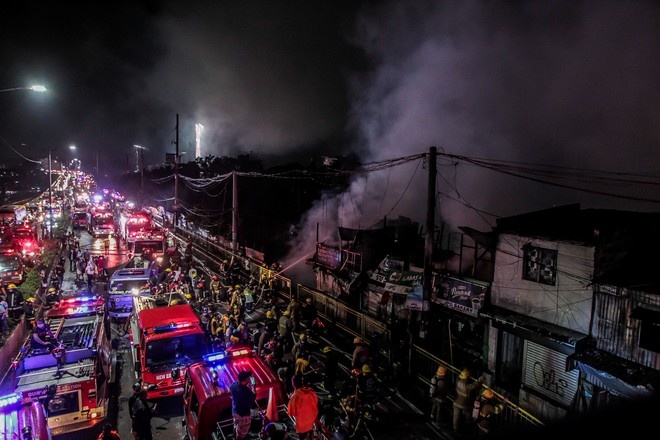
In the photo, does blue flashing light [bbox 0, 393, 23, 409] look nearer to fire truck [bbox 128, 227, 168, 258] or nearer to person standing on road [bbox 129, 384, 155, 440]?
person standing on road [bbox 129, 384, 155, 440]

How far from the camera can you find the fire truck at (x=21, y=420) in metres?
6.69

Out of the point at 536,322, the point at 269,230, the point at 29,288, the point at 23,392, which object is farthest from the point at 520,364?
the point at 269,230

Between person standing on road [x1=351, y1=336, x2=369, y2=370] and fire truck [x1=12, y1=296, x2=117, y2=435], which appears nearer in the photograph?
fire truck [x1=12, y1=296, x2=117, y2=435]

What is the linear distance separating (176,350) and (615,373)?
37.1 ft

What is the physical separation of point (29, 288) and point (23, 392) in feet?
53.2

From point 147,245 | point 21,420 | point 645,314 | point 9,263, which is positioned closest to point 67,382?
point 21,420

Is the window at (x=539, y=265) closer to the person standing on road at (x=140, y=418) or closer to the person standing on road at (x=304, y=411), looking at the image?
the person standing on road at (x=304, y=411)

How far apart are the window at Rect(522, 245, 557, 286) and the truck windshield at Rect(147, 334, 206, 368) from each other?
10.7 metres

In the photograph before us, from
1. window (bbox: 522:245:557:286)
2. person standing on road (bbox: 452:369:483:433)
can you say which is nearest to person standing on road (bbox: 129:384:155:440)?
person standing on road (bbox: 452:369:483:433)

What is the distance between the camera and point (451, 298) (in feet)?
51.8

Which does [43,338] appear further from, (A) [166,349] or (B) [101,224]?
(B) [101,224]

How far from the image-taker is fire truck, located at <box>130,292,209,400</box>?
9.88 m

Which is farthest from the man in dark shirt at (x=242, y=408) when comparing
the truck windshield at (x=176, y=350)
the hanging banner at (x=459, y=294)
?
the hanging banner at (x=459, y=294)

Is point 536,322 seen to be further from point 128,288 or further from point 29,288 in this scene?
point 29,288
